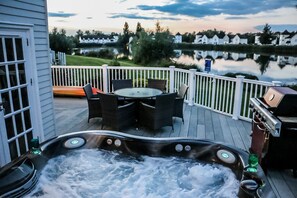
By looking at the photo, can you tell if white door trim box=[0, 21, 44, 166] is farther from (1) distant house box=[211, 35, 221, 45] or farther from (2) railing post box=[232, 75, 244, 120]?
(1) distant house box=[211, 35, 221, 45]

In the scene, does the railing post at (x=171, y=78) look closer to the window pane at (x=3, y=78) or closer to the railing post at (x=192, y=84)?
the railing post at (x=192, y=84)

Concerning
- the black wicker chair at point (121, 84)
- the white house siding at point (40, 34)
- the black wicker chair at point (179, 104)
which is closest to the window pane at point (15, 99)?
the white house siding at point (40, 34)

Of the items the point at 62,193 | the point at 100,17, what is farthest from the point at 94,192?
the point at 100,17

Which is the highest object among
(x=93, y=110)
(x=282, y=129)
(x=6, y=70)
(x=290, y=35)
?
(x=290, y=35)

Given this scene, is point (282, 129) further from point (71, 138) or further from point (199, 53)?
point (199, 53)

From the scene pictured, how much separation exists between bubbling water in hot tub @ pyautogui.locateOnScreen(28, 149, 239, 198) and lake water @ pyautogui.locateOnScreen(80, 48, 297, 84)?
19.2ft

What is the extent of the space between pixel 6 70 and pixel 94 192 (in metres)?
2.04

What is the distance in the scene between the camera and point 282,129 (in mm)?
2781

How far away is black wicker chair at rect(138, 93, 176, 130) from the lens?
427 centimetres

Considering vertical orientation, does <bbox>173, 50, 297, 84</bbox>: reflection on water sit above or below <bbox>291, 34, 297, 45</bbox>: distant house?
below

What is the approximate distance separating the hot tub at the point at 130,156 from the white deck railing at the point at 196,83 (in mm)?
2290

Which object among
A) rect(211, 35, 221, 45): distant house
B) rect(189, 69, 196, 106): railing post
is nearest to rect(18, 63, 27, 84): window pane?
Answer: rect(189, 69, 196, 106): railing post

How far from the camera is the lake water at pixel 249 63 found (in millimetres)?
9930

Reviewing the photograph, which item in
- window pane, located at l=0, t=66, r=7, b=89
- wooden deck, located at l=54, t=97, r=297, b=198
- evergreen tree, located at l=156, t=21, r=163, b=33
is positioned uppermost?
evergreen tree, located at l=156, t=21, r=163, b=33
